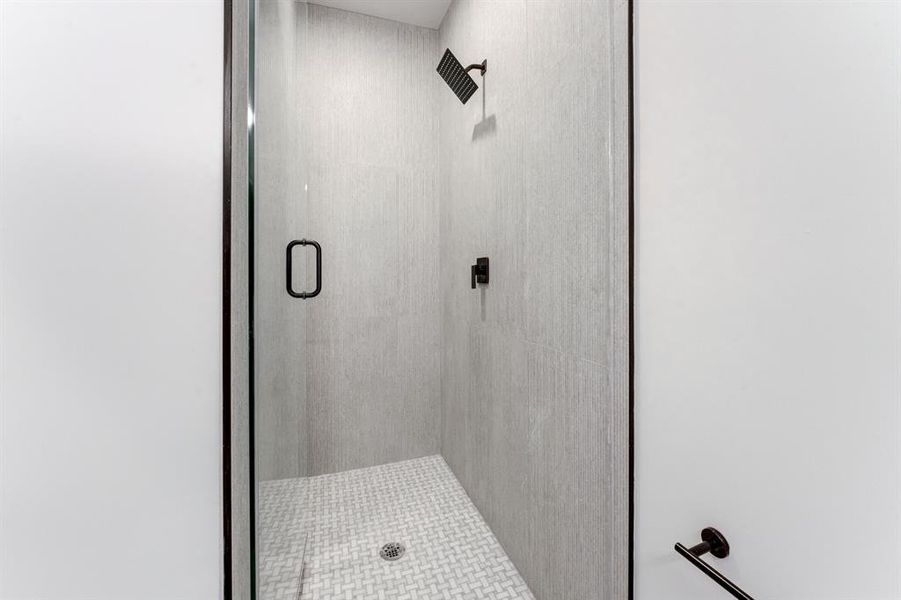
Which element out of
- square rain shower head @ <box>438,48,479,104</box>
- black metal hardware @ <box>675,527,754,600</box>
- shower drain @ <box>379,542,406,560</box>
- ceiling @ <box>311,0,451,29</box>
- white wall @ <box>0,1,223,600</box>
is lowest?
shower drain @ <box>379,542,406,560</box>

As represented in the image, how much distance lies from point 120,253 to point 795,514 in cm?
95

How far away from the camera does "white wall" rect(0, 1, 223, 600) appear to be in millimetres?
424

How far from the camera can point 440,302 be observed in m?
2.34

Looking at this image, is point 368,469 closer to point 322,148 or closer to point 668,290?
point 322,148

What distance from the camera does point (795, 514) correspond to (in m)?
0.54

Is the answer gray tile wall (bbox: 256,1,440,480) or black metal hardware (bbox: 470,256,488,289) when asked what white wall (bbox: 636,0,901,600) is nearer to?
black metal hardware (bbox: 470,256,488,289)

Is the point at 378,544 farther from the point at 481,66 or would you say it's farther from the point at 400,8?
the point at 400,8

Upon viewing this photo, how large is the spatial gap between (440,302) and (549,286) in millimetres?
1204

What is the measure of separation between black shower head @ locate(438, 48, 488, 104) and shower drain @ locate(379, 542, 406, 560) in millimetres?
1949

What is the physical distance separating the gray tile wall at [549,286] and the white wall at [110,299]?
31.7 inches

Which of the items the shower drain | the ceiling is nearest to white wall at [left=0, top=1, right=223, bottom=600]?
the shower drain

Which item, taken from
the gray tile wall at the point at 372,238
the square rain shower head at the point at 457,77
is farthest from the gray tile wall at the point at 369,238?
the square rain shower head at the point at 457,77

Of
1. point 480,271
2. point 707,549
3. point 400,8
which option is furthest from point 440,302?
point 707,549

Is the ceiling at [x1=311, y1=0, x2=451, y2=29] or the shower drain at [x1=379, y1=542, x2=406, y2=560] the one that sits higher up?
the ceiling at [x1=311, y1=0, x2=451, y2=29]
